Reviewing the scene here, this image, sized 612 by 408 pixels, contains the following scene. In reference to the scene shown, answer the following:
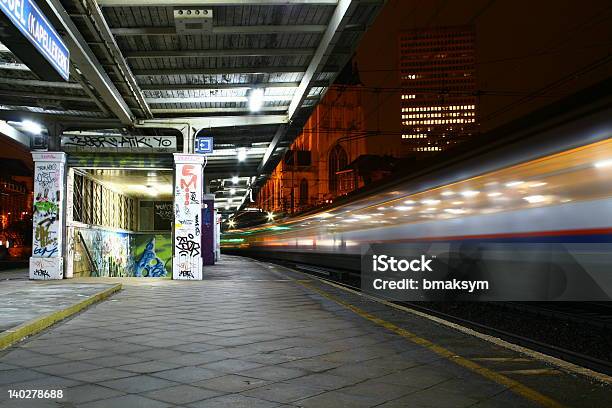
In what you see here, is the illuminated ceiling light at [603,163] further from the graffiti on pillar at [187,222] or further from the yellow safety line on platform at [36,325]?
the graffiti on pillar at [187,222]

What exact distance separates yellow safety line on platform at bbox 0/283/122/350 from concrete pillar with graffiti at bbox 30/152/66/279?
5.63 m

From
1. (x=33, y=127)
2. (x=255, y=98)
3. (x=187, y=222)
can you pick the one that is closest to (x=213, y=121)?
(x=255, y=98)

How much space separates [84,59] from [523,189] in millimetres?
7103

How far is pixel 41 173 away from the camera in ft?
45.1

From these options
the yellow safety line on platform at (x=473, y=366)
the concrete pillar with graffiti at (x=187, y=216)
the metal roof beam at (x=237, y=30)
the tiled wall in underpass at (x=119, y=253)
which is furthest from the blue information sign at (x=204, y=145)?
the yellow safety line on platform at (x=473, y=366)

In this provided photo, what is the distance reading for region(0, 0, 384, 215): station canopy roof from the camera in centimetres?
830

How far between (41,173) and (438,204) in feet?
32.0

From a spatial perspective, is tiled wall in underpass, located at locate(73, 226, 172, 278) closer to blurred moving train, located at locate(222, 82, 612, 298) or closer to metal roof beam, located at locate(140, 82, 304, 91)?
metal roof beam, located at locate(140, 82, 304, 91)

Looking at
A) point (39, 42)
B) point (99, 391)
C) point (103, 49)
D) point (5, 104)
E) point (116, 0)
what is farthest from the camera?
point (5, 104)

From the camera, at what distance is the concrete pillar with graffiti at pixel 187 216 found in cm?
1418

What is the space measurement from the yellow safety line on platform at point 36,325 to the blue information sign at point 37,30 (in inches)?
113

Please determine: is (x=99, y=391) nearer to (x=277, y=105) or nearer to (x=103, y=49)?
(x=103, y=49)

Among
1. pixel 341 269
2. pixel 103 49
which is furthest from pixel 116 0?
pixel 341 269

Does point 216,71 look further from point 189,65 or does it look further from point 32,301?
point 32,301
